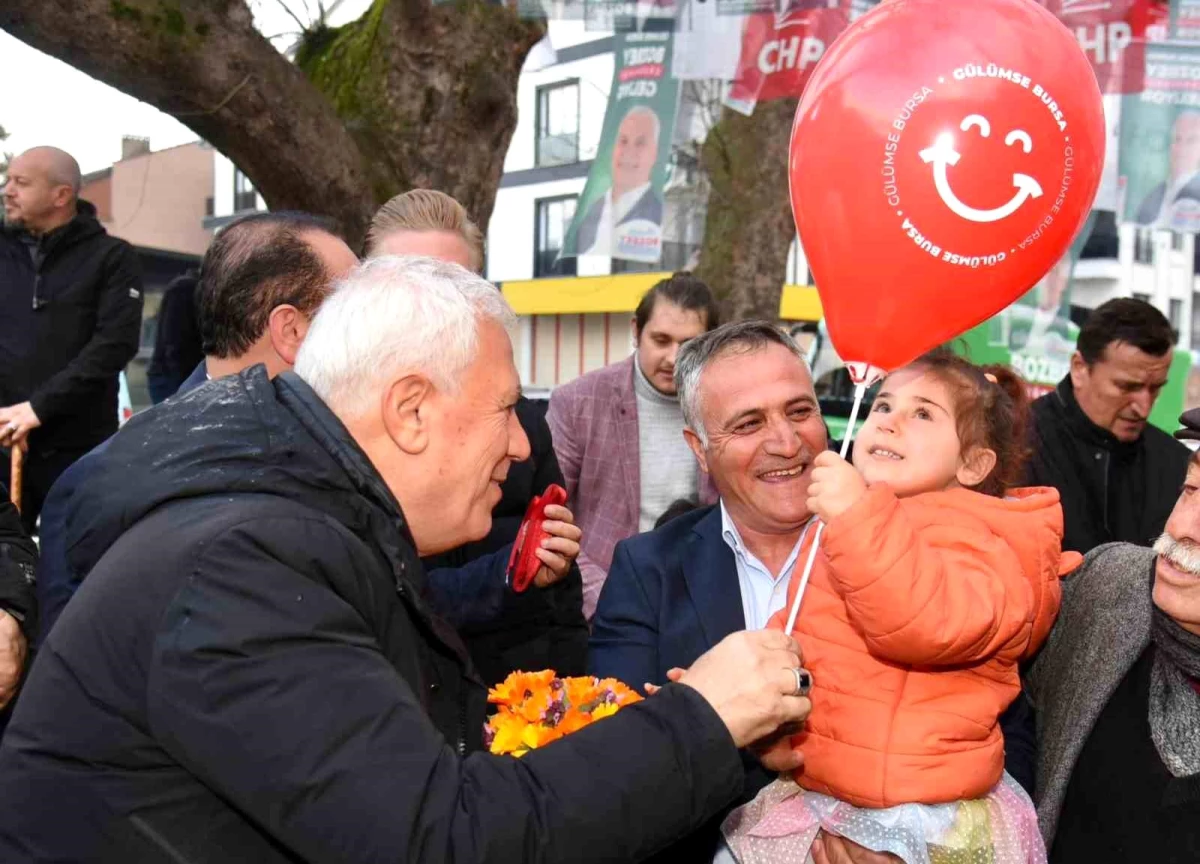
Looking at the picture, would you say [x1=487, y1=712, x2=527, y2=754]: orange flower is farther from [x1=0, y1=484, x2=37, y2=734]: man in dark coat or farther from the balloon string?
[x1=0, y1=484, x2=37, y2=734]: man in dark coat

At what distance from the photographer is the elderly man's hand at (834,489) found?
85.8 inches

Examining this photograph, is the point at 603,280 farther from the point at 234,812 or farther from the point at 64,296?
the point at 234,812

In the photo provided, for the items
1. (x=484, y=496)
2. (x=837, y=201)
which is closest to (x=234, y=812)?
(x=484, y=496)

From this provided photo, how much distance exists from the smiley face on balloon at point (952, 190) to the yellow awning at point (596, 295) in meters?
24.6

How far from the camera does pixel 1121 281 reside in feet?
71.7

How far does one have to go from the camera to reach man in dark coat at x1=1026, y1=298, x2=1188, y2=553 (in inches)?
196

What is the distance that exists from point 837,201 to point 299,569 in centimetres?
151

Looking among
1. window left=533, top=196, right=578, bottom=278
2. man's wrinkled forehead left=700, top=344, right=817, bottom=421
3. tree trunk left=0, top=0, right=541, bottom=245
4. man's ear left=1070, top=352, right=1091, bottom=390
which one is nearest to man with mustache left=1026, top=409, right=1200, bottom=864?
man's wrinkled forehead left=700, top=344, right=817, bottom=421

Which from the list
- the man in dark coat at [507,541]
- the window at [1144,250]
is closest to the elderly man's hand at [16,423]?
the man in dark coat at [507,541]

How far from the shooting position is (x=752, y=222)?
985cm

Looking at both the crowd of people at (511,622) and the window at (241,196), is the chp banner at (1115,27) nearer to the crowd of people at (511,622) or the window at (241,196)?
the crowd of people at (511,622)

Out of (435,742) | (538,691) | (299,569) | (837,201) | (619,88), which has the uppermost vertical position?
(619,88)

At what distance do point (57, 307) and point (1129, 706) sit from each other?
196 inches

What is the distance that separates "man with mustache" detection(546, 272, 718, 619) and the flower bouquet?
2.61 metres
